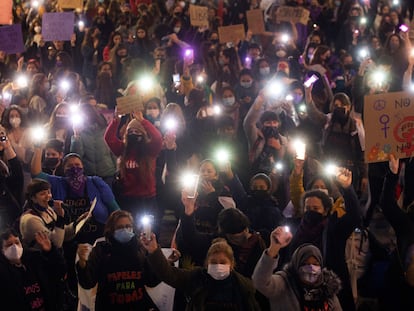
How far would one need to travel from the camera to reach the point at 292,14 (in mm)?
11703

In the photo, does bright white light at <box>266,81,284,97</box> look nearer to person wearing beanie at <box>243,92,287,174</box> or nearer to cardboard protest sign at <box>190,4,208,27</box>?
person wearing beanie at <box>243,92,287,174</box>

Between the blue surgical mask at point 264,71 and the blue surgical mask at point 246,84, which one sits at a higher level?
the blue surgical mask at point 264,71

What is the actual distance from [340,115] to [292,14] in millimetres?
4722

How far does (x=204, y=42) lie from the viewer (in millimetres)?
11492

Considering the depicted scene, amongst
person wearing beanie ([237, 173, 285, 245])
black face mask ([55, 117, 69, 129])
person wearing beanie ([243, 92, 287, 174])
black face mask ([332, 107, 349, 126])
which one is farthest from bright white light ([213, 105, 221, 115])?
person wearing beanie ([237, 173, 285, 245])

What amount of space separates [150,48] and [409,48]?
4.69m

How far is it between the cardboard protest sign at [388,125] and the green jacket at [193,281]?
5.76ft

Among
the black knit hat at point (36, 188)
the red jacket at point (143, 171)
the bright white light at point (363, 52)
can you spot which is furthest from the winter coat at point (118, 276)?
the bright white light at point (363, 52)

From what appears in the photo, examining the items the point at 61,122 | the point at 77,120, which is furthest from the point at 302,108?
the point at 61,122

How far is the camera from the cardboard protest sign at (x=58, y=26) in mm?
10234

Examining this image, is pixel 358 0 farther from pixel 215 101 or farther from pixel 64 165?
pixel 64 165

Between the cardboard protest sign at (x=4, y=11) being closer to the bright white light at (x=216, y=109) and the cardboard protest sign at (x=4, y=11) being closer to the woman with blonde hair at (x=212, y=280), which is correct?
the bright white light at (x=216, y=109)

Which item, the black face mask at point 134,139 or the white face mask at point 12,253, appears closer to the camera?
the white face mask at point 12,253

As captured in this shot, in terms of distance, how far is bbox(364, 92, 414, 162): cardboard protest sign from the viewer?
18.7 ft
